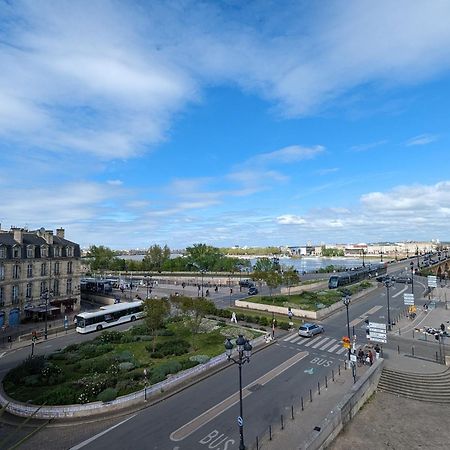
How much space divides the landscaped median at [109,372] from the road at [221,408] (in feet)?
3.96

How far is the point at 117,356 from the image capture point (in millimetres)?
27656

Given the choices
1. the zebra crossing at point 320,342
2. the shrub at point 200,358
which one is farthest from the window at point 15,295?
the zebra crossing at point 320,342

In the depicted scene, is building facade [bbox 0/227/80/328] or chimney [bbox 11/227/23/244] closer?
building facade [bbox 0/227/80/328]

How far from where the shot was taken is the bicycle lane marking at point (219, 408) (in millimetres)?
16922

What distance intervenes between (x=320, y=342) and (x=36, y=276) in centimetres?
3612

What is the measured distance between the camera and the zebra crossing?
29.4 metres

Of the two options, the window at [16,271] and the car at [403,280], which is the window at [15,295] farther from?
the car at [403,280]

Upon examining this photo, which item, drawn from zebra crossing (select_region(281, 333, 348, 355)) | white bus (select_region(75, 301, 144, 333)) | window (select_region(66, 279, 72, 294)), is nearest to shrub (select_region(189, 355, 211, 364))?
zebra crossing (select_region(281, 333, 348, 355))

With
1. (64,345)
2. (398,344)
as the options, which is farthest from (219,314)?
(398,344)

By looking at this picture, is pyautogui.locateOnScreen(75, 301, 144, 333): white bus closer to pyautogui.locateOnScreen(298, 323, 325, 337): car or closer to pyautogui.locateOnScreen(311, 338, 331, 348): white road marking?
pyautogui.locateOnScreen(298, 323, 325, 337): car

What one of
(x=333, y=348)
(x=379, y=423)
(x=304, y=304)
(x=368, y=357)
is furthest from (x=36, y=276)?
(x=379, y=423)

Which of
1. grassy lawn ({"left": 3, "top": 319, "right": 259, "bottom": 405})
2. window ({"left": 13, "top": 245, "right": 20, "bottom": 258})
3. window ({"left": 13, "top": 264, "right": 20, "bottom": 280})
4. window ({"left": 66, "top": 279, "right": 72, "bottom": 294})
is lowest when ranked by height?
grassy lawn ({"left": 3, "top": 319, "right": 259, "bottom": 405})

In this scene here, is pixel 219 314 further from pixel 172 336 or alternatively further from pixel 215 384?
pixel 215 384

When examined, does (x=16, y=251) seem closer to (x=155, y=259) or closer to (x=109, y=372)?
(x=109, y=372)
